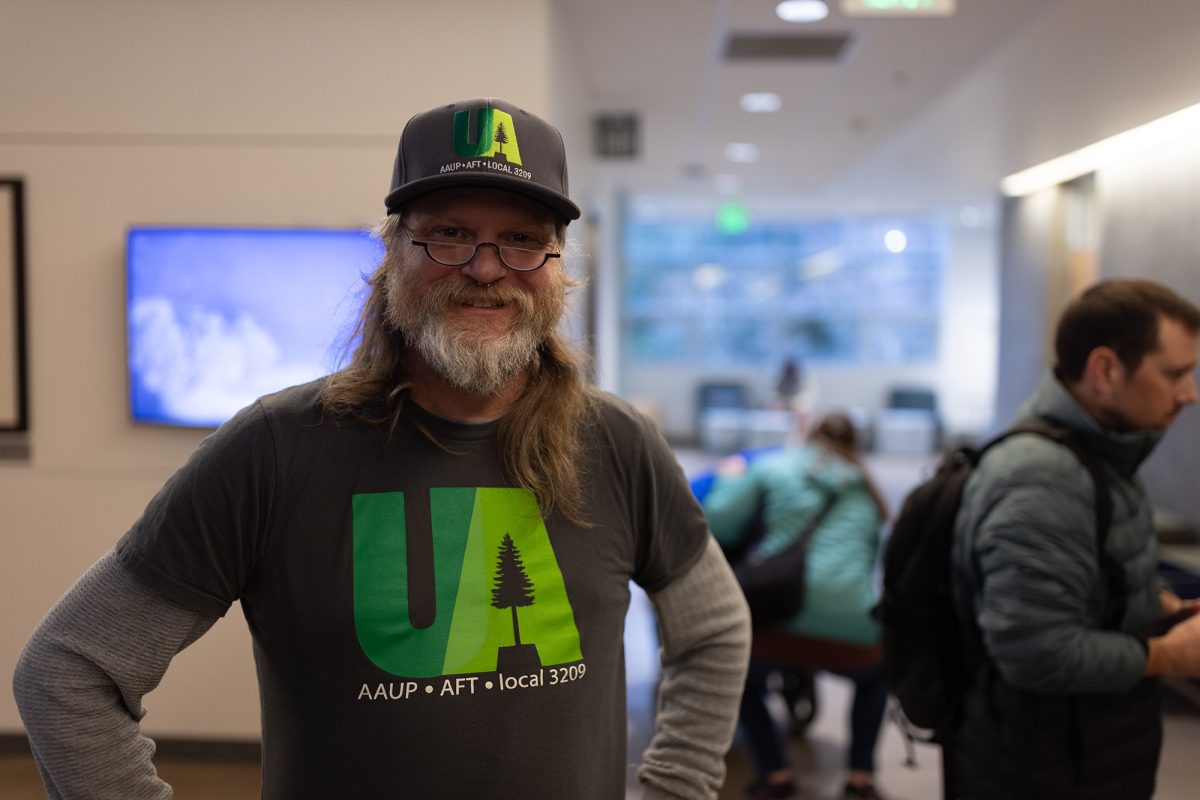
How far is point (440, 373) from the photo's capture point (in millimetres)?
1273

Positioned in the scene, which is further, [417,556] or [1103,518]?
[1103,518]

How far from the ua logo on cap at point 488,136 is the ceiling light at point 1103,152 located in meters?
2.13

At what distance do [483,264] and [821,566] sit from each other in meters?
2.26

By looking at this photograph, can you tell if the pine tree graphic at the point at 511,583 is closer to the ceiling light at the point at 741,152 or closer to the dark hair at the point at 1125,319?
the dark hair at the point at 1125,319

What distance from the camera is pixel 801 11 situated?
4227 mm

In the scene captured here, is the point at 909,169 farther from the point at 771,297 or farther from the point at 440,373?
the point at 440,373

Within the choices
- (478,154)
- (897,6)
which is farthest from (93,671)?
(897,6)

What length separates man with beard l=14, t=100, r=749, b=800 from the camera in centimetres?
114

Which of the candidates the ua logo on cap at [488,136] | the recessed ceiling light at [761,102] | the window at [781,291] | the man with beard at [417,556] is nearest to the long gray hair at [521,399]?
the man with beard at [417,556]

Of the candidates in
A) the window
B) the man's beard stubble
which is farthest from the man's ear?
the window

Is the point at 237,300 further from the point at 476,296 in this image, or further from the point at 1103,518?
the point at 1103,518

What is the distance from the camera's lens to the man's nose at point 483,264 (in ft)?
4.06

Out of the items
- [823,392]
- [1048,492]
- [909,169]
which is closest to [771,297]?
[823,392]

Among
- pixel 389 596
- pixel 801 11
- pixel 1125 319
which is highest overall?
pixel 801 11
